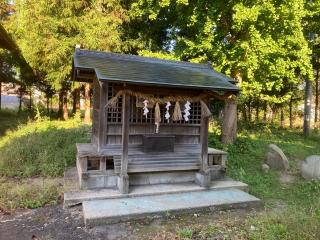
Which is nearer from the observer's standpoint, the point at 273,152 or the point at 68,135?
the point at 273,152

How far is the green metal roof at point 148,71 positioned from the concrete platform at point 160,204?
2.56 meters

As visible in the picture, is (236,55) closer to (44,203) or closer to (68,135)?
(68,135)

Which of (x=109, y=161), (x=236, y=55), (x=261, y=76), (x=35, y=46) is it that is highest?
(x=35, y=46)

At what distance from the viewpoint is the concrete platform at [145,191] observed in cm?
664

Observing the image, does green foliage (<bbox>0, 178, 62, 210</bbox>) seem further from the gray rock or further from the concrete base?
the gray rock

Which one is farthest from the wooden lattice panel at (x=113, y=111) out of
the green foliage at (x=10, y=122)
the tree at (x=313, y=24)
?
the tree at (x=313, y=24)

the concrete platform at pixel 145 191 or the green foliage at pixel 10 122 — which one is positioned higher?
the green foliage at pixel 10 122

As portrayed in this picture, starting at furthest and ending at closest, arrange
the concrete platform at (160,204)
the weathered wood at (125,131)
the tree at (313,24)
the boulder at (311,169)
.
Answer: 1. the tree at (313,24)
2. the boulder at (311,169)
3. the weathered wood at (125,131)
4. the concrete platform at (160,204)

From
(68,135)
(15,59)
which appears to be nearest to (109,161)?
(68,135)

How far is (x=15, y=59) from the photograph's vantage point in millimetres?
18359

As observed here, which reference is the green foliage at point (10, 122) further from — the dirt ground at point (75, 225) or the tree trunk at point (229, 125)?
the tree trunk at point (229, 125)

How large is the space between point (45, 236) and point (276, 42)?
9.57 metres

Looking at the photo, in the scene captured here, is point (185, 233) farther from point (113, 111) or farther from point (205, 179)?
point (113, 111)

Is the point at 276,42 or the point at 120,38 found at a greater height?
the point at 120,38
